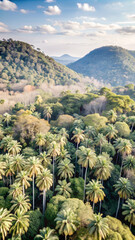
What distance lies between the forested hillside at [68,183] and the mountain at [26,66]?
313 feet

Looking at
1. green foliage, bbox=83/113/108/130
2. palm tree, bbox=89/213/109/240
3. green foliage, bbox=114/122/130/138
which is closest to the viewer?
palm tree, bbox=89/213/109/240

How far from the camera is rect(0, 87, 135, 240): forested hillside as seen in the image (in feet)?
90.7

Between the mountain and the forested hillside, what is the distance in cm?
9554

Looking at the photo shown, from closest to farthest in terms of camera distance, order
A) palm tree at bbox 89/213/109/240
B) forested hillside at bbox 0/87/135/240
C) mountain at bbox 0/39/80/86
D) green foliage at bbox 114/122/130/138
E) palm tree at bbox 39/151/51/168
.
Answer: palm tree at bbox 89/213/109/240 → forested hillside at bbox 0/87/135/240 → palm tree at bbox 39/151/51/168 → green foliage at bbox 114/122/130/138 → mountain at bbox 0/39/80/86

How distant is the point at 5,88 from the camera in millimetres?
125375

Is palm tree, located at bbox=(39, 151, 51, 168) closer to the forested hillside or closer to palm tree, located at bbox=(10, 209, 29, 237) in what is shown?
the forested hillside

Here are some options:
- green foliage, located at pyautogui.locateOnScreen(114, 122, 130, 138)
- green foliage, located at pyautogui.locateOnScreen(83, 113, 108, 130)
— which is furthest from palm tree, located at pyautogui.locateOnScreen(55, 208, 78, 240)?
green foliage, located at pyautogui.locateOnScreen(114, 122, 130, 138)

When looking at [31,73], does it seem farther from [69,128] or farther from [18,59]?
[69,128]

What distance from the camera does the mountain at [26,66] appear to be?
5999 inches

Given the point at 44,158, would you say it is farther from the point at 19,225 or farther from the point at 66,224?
the point at 66,224

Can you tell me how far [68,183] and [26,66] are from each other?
15794 cm

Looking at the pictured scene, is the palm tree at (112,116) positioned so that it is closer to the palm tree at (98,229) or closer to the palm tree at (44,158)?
the palm tree at (44,158)

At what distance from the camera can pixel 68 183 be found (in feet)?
125

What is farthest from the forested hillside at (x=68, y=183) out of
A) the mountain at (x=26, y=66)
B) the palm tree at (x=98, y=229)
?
the mountain at (x=26, y=66)
